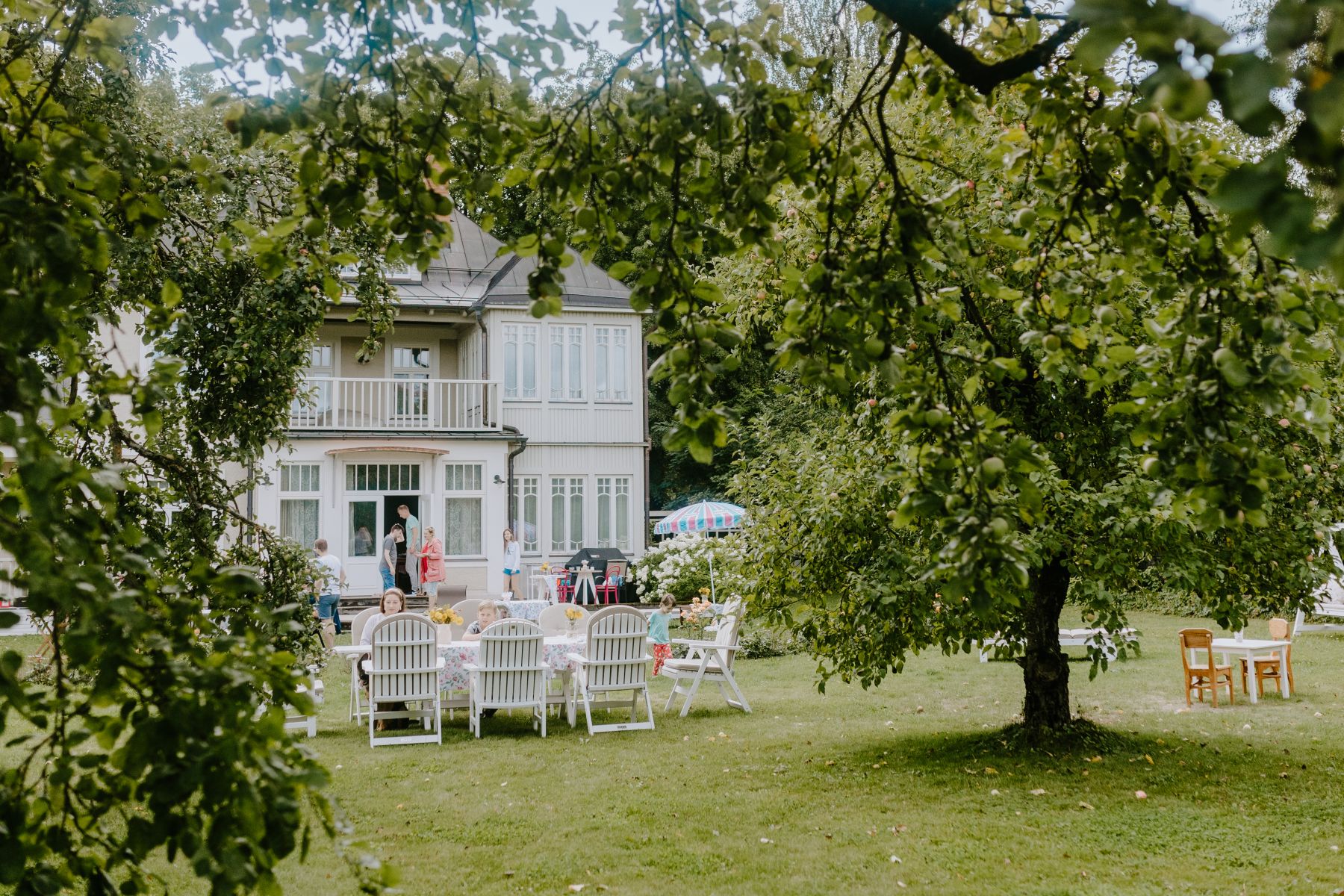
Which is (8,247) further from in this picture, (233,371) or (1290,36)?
(233,371)

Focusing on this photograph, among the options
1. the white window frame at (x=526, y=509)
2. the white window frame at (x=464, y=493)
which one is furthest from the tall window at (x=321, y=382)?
the white window frame at (x=526, y=509)

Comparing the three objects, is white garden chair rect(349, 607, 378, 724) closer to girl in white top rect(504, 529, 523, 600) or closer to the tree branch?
girl in white top rect(504, 529, 523, 600)

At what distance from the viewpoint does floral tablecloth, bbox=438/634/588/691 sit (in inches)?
412

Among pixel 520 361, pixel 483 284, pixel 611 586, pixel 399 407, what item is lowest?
pixel 611 586

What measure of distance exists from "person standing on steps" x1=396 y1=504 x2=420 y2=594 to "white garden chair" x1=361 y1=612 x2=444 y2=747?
33.5ft

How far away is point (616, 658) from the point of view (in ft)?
Result: 34.4

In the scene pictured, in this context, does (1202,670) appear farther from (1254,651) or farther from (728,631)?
(728,631)

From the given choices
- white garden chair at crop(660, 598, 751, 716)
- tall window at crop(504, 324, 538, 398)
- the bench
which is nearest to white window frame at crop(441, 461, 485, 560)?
tall window at crop(504, 324, 538, 398)

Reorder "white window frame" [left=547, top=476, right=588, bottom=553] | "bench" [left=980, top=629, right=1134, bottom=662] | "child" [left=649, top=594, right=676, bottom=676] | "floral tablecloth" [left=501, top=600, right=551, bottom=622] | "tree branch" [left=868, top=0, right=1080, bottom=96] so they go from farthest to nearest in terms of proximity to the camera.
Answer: "white window frame" [left=547, top=476, right=588, bottom=553], "floral tablecloth" [left=501, top=600, right=551, bottom=622], "child" [left=649, top=594, right=676, bottom=676], "bench" [left=980, top=629, right=1134, bottom=662], "tree branch" [left=868, top=0, right=1080, bottom=96]

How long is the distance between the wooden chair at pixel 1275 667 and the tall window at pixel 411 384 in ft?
52.2

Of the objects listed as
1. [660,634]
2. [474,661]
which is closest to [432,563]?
[660,634]

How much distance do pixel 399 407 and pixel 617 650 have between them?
1405cm

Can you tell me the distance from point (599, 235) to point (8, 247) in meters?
1.75

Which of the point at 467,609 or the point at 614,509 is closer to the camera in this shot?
the point at 467,609
